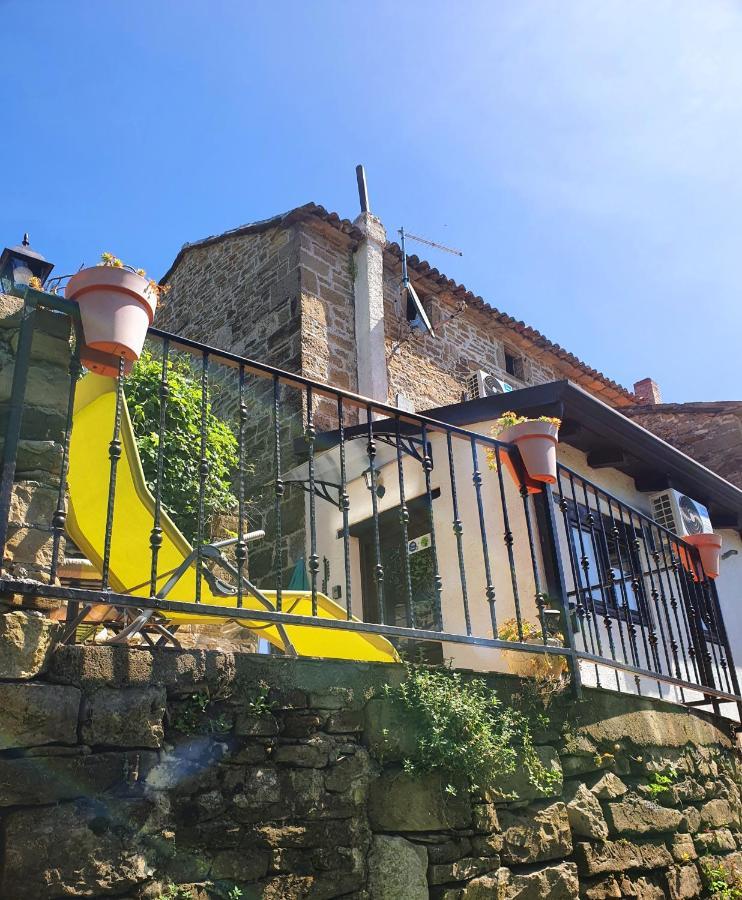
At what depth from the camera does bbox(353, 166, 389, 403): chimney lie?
32.8ft

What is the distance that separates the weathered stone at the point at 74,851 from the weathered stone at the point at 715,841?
3.17 m

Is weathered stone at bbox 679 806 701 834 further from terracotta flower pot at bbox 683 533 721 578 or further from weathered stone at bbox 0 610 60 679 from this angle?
weathered stone at bbox 0 610 60 679

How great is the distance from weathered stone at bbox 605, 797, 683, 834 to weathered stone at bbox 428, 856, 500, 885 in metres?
0.87

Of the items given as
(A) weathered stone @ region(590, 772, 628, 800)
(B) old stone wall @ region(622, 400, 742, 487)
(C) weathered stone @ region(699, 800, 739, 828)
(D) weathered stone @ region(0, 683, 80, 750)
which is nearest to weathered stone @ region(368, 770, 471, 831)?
(A) weathered stone @ region(590, 772, 628, 800)

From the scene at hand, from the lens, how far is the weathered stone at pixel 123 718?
7.95 ft

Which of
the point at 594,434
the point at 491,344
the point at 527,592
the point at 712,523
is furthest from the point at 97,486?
the point at 491,344

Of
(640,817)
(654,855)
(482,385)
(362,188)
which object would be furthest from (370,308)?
(654,855)

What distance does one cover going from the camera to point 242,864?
2574 millimetres

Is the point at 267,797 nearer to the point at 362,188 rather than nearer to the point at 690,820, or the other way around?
the point at 690,820

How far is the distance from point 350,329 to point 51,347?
7525mm

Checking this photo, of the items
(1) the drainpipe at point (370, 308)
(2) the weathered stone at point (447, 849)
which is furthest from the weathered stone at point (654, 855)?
(1) the drainpipe at point (370, 308)

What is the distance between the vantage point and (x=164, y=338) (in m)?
3.18

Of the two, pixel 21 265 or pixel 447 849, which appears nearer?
pixel 447 849

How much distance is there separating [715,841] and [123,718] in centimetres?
347
